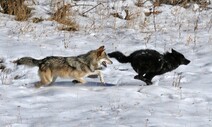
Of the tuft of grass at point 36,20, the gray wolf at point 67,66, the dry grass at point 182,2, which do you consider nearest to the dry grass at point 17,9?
the tuft of grass at point 36,20

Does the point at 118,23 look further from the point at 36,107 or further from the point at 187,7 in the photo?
the point at 36,107

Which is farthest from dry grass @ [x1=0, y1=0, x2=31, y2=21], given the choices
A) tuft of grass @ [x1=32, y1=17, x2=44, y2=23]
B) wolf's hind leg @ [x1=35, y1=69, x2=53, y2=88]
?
wolf's hind leg @ [x1=35, y1=69, x2=53, y2=88]

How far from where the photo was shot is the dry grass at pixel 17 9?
50.0 ft

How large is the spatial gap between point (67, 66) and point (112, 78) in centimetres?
135

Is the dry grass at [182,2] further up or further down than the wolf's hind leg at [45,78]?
further up

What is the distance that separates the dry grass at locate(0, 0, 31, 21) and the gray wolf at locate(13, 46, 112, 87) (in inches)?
229

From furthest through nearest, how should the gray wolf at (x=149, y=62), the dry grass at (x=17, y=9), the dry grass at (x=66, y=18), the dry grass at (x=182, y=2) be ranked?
the dry grass at (x=182, y=2) < the dry grass at (x=17, y=9) < the dry grass at (x=66, y=18) < the gray wolf at (x=149, y=62)

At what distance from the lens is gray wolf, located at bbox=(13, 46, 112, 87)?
940 cm

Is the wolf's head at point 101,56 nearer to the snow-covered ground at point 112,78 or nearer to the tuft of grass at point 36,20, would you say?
the snow-covered ground at point 112,78

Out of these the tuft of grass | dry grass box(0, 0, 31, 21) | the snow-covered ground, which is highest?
dry grass box(0, 0, 31, 21)

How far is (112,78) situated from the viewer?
34.6ft

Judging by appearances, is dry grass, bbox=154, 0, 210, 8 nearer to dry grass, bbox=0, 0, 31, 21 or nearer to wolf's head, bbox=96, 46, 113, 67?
dry grass, bbox=0, 0, 31, 21

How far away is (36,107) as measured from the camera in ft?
26.4

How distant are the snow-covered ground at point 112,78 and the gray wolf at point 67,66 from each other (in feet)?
0.68
